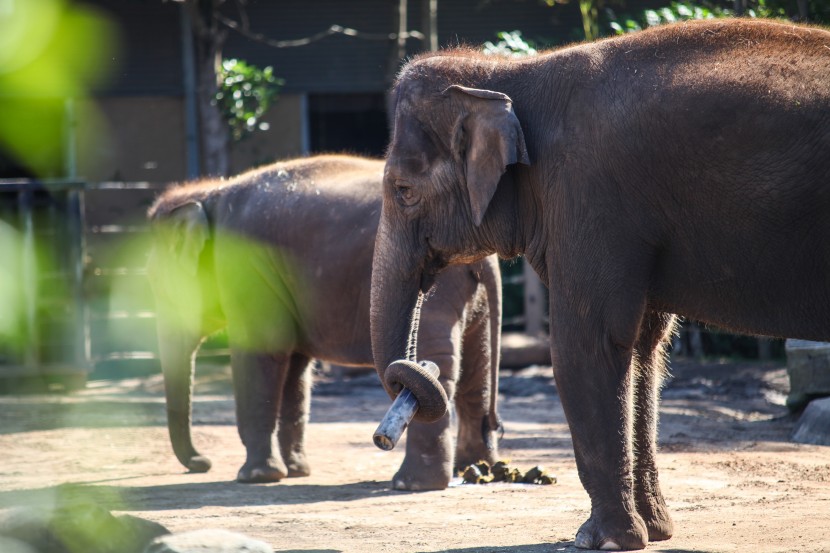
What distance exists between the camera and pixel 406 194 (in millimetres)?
5719

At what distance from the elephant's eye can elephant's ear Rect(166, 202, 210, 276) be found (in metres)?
2.64

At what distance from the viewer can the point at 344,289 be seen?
7.50 m

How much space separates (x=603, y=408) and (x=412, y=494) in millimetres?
2169

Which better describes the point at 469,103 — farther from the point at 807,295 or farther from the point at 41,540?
the point at 41,540

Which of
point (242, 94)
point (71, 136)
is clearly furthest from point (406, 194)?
point (71, 136)

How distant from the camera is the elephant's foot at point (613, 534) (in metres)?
4.97

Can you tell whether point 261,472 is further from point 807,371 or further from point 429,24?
point 429,24

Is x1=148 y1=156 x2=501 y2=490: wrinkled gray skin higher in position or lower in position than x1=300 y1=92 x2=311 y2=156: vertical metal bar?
lower

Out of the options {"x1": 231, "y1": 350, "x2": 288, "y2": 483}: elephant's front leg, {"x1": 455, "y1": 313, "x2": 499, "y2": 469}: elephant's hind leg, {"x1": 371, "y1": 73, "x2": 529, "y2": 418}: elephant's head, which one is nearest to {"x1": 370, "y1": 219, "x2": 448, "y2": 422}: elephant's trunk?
{"x1": 371, "y1": 73, "x2": 529, "y2": 418}: elephant's head

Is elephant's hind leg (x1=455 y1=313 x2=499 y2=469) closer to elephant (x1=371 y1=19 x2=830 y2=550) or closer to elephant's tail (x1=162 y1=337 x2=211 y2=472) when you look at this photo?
elephant's tail (x1=162 y1=337 x2=211 y2=472)

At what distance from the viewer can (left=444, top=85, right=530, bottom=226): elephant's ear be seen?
5133 mm

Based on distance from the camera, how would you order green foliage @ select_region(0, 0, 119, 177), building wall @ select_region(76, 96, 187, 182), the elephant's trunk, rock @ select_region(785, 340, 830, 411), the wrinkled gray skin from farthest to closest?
1. building wall @ select_region(76, 96, 187, 182)
2. green foliage @ select_region(0, 0, 119, 177)
3. rock @ select_region(785, 340, 830, 411)
4. the wrinkled gray skin
5. the elephant's trunk

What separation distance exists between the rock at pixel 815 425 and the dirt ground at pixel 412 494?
150mm

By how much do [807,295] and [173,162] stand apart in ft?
40.9
